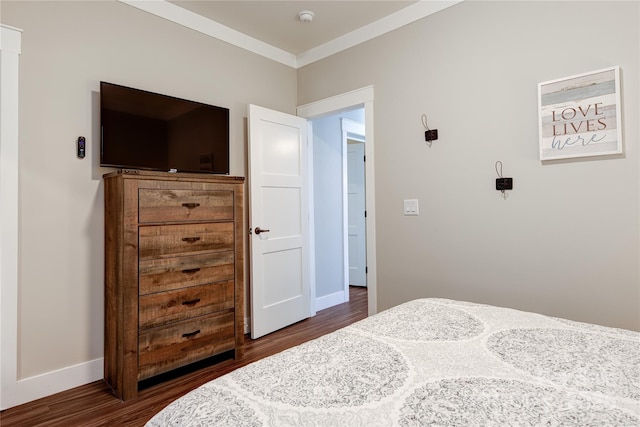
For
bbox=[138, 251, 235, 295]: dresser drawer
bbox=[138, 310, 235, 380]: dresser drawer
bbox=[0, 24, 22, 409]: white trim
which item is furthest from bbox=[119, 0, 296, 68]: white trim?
bbox=[138, 310, 235, 380]: dresser drawer

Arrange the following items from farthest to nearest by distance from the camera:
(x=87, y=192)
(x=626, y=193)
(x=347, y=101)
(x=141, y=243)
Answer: (x=347, y=101)
(x=87, y=192)
(x=141, y=243)
(x=626, y=193)

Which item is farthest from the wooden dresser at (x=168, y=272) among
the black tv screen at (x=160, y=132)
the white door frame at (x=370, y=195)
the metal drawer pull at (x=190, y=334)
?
the white door frame at (x=370, y=195)

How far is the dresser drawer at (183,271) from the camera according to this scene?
220 centimetres

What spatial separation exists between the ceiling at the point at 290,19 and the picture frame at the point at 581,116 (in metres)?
1.02

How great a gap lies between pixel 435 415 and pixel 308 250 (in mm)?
2873

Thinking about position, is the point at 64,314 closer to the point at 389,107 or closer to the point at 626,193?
the point at 389,107

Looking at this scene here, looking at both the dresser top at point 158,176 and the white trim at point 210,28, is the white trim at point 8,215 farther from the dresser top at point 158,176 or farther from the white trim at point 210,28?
the white trim at point 210,28

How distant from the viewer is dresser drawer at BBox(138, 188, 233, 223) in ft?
7.17

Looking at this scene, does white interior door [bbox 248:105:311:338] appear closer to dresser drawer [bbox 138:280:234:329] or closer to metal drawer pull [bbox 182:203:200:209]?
dresser drawer [bbox 138:280:234:329]

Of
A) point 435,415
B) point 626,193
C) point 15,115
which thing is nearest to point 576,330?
point 435,415

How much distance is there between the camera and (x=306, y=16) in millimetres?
2912

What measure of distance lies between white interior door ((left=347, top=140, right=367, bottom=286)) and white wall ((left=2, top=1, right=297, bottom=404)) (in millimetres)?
3205

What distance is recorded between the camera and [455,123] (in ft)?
8.52

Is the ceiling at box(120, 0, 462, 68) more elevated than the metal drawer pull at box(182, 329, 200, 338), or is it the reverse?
the ceiling at box(120, 0, 462, 68)
